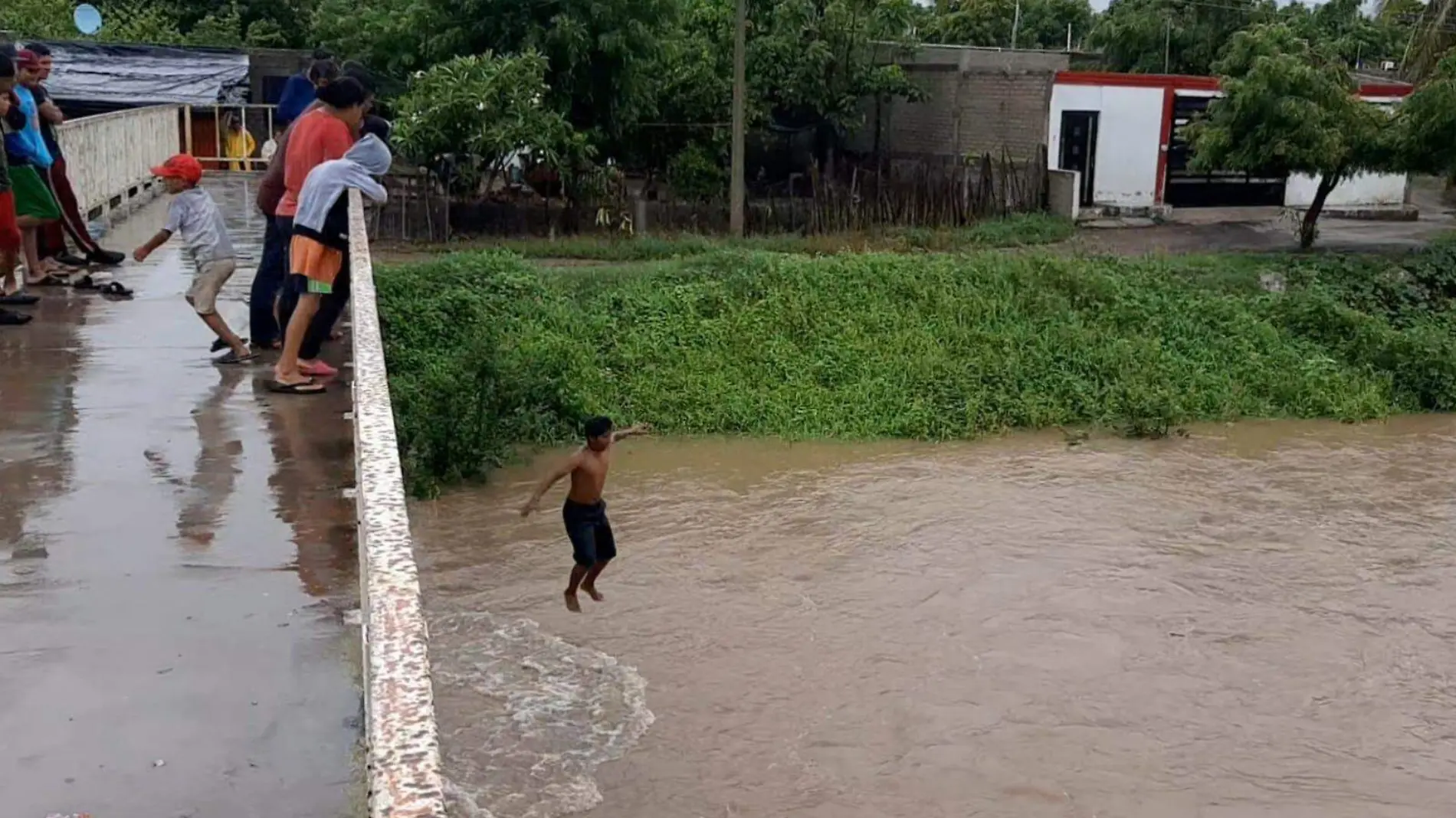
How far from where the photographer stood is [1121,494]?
1268 cm

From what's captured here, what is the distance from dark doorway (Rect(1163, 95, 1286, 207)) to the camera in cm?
2572

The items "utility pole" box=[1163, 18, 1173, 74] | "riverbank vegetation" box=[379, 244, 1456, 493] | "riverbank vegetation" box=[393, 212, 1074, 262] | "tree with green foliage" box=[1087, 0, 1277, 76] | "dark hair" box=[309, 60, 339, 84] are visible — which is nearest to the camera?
"dark hair" box=[309, 60, 339, 84]

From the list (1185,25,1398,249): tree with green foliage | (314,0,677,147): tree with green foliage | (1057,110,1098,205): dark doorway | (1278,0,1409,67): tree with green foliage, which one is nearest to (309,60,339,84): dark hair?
(314,0,677,147): tree with green foliage

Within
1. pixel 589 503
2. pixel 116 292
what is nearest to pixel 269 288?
pixel 116 292

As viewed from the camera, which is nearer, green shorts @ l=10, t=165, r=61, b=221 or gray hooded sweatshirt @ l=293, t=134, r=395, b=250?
gray hooded sweatshirt @ l=293, t=134, r=395, b=250

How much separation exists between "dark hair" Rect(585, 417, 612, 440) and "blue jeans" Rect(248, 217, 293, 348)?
2504 mm

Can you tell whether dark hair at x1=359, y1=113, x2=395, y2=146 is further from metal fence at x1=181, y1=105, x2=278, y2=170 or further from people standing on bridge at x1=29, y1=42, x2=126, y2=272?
metal fence at x1=181, y1=105, x2=278, y2=170

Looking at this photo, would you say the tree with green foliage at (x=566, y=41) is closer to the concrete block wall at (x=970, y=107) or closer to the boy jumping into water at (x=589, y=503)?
the concrete block wall at (x=970, y=107)

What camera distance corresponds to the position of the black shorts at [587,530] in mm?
7109

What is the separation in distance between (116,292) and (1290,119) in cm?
1527

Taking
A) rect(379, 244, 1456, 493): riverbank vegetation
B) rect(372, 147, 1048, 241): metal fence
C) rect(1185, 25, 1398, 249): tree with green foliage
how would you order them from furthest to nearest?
rect(372, 147, 1048, 241): metal fence → rect(1185, 25, 1398, 249): tree with green foliage → rect(379, 244, 1456, 493): riverbank vegetation

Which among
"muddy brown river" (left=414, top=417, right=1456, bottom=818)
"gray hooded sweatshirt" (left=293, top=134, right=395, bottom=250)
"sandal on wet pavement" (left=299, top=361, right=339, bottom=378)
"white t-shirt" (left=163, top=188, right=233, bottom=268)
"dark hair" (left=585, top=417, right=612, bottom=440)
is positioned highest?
"gray hooded sweatshirt" (left=293, top=134, right=395, bottom=250)

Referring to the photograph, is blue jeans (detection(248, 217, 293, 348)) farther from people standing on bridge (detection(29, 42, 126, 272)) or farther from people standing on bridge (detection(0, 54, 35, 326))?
people standing on bridge (detection(29, 42, 126, 272))

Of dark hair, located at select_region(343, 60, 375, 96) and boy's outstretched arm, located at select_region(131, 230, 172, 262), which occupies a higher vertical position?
dark hair, located at select_region(343, 60, 375, 96)
